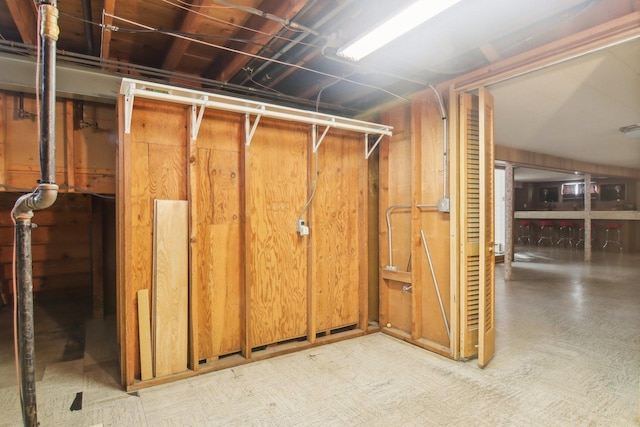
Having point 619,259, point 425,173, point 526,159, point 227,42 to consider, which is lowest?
point 619,259

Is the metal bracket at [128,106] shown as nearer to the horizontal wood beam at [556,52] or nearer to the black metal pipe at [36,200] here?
the black metal pipe at [36,200]

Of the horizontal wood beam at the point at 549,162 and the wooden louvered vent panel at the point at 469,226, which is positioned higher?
the horizontal wood beam at the point at 549,162

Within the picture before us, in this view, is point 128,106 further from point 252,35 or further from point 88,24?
point 252,35

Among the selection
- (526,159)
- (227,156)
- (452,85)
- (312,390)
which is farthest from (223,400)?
(526,159)

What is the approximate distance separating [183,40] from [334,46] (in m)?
1.09

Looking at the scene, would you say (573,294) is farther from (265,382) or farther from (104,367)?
(104,367)

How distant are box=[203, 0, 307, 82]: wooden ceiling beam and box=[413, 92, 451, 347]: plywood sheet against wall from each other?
4.81 feet

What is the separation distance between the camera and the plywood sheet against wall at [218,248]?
8.40ft

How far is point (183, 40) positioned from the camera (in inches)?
92.8

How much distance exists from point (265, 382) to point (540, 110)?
365 centimetres

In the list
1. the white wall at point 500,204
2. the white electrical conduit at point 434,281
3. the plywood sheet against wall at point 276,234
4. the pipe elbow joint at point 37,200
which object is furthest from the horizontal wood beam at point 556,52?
the white wall at point 500,204

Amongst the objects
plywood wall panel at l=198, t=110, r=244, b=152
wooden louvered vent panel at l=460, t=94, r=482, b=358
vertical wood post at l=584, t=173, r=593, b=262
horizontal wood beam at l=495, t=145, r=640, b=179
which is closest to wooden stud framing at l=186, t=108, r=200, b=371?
plywood wall panel at l=198, t=110, r=244, b=152

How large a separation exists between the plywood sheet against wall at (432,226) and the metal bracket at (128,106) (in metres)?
2.22

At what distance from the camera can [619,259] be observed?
26.4ft
